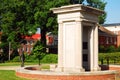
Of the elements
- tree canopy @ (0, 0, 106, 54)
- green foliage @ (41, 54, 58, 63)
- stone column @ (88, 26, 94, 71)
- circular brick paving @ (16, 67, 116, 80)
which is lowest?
green foliage @ (41, 54, 58, 63)

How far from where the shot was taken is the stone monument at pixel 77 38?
882 inches

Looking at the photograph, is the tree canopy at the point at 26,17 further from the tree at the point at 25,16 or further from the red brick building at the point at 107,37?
the red brick building at the point at 107,37

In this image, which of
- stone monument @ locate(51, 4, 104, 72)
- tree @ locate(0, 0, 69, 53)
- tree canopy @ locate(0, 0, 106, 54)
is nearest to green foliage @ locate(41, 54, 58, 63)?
tree canopy @ locate(0, 0, 106, 54)

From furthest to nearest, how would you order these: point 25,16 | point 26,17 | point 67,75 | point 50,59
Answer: point 25,16 → point 26,17 → point 50,59 → point 67,75

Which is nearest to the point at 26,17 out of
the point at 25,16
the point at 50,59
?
the point at 25,16

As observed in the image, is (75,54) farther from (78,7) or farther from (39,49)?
(39,49)

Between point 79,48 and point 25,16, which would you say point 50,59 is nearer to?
point 25,16

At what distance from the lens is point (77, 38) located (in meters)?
22.4

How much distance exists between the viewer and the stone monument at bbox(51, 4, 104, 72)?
22406 mm

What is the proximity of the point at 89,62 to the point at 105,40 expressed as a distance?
178ft

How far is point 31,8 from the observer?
2162 inches

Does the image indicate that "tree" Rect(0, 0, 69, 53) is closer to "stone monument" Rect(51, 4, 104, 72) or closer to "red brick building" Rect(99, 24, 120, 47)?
"red brick building" Rect(99, 24, 120, 47)

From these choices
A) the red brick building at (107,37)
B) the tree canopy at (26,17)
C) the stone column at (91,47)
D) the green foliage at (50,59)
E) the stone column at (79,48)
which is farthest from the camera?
the red brick building at (107,37)

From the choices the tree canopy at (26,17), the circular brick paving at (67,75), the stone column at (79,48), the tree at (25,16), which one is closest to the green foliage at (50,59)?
the tree canopy at (26,17)
